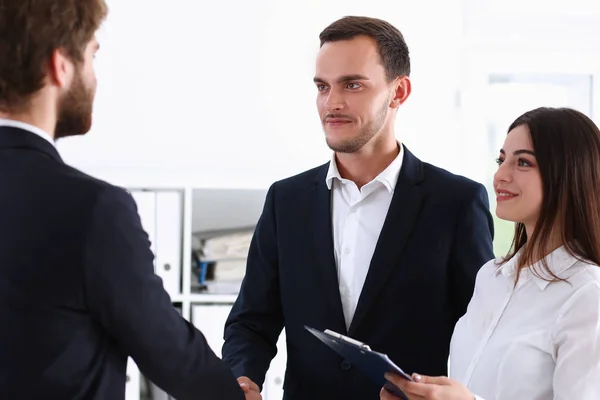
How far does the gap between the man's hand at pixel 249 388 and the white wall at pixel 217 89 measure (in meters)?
1.66

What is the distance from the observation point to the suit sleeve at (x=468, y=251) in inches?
76.2

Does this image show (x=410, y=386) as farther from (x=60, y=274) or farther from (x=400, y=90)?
(x=400, y=90)

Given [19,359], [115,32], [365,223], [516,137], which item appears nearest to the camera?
[19,359]

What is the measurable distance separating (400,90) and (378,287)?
0.57 metres

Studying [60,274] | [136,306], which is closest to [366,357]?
[136,306]

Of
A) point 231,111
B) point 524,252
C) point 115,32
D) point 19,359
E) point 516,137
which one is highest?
point 115,32

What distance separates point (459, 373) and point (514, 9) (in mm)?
2501

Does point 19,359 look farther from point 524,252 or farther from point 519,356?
point 524,252

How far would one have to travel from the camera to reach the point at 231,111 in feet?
11.7

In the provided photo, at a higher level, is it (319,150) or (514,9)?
(514,9)

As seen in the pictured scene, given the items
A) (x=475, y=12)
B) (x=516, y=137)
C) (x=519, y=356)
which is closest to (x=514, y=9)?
(x=475, y=12)

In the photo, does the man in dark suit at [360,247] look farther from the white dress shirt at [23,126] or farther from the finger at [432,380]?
the white dress shirt at [23,126]

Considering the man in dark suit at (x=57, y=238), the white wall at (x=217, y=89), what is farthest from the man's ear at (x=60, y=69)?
the white wall at (x=217, y=89)

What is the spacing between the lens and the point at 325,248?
6.60 feet
